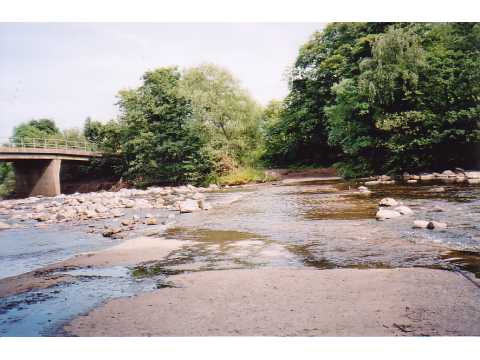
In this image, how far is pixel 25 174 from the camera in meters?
13.2

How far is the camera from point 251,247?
465 cm

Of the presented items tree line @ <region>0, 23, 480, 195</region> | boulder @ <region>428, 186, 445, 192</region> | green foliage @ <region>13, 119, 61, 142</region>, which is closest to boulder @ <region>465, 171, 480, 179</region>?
tree line @ <region>0, 23, 480, 195</region>

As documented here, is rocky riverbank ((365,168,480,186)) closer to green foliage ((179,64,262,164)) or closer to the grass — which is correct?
the grass

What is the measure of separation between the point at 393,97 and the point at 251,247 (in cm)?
889

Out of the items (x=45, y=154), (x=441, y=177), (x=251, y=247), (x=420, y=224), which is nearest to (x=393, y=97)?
(x=441, y=177)

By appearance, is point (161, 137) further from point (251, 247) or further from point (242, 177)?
point (251, 247)

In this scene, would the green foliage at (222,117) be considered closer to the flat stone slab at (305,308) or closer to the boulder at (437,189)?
the boulder at (437,189)

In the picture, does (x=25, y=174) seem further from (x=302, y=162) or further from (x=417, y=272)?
(x=417, y=272)

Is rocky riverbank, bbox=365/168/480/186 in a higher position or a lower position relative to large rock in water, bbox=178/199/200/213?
higher

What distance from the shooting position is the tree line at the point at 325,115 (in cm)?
829

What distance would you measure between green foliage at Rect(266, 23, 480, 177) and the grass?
61.7 inches

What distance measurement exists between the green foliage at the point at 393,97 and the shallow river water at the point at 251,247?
209cm

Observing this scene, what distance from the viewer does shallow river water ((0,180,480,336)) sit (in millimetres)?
3221
